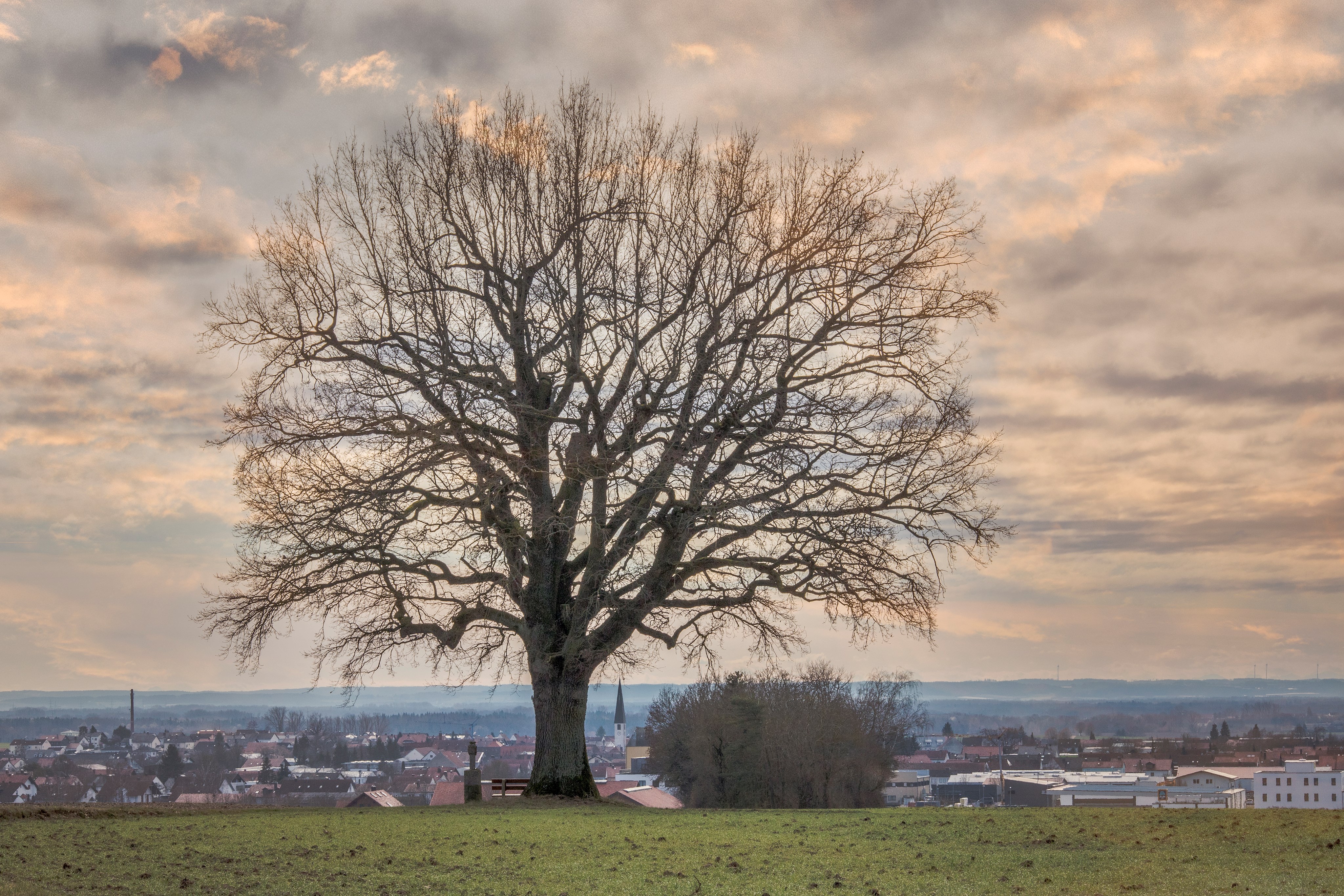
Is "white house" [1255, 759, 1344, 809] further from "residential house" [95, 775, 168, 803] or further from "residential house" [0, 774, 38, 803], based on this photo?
"residential house" [0, 774, 38, 803]

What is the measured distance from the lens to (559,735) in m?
22.8

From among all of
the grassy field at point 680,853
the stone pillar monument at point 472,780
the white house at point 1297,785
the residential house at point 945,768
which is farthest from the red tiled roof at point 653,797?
the grassy field at point 680,853

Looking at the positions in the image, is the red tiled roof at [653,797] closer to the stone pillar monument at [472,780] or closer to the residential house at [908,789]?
the residential house at [908,789]

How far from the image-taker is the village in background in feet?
102

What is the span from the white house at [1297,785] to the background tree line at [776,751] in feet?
47.4

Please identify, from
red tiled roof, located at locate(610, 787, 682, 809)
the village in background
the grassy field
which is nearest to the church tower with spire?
the village in background

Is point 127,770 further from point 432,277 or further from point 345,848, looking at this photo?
point 345,848

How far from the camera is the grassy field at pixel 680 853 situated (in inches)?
408

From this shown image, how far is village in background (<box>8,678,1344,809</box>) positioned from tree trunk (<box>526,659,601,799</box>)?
1.69m

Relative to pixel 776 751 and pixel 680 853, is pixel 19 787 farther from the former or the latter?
pixel 680 853

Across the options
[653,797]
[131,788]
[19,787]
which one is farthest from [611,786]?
[19,787]

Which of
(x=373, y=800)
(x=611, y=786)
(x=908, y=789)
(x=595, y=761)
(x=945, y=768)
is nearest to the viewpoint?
(x=373, y=800)

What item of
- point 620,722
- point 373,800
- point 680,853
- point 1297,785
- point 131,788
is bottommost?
point 620,722

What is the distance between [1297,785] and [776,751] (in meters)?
18.2
